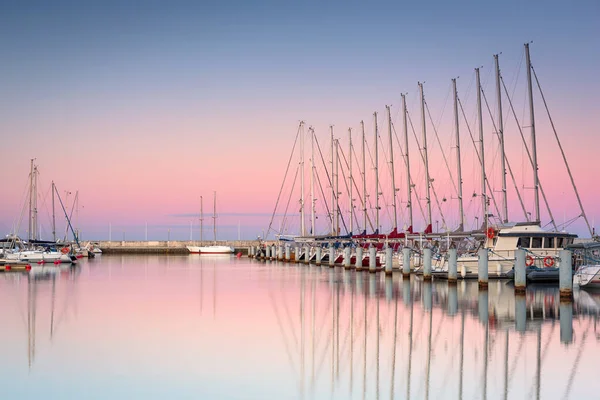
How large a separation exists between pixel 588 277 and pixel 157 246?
4829 inches

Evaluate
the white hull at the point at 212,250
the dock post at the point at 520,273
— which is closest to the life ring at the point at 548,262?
the dock post at the point at 520,273

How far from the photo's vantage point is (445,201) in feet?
202

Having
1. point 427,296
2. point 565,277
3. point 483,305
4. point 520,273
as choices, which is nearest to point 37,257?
point 427,296

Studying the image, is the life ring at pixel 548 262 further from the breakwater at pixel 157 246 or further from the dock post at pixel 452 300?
the breakwater at pixel 157 246

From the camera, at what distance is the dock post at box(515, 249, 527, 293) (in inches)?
1487

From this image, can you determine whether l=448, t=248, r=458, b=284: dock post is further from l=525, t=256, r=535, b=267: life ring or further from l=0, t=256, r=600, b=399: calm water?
l=525, t=256, r=535, b=267: life ring

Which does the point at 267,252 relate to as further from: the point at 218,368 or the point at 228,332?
the point at 218,368

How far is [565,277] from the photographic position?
3481 cm

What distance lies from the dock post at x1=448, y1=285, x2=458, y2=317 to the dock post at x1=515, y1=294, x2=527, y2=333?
2367mm

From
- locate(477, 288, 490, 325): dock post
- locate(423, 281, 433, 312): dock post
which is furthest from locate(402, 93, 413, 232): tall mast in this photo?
locate(477, 288, 490, 325): dock post

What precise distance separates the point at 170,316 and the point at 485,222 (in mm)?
26197

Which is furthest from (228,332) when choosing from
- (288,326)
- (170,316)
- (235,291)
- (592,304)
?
(235,291)

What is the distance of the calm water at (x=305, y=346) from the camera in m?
17.5

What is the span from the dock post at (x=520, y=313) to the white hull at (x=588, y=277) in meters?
5.24
